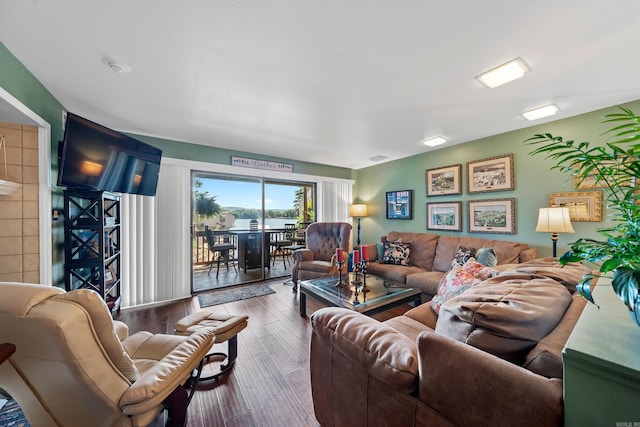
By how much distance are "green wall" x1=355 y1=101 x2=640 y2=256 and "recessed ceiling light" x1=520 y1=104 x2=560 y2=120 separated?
1.03 ft

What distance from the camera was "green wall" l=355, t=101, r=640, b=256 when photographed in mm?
2553

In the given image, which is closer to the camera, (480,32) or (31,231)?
(480,32)

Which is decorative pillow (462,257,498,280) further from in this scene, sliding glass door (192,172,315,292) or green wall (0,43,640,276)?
sliding glass door (192,172,315,292)

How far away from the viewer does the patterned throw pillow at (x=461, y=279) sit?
1590 millimetres

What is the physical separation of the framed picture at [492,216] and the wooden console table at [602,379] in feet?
9.54

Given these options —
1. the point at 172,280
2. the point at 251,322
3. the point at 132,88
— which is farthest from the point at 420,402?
the point at 172,280

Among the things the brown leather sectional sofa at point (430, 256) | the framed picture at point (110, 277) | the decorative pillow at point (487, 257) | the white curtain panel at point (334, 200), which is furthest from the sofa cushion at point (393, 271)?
the framed picture at point (110, 277)

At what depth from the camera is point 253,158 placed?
407 cm

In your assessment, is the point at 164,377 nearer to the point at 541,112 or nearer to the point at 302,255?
the point at 302,255

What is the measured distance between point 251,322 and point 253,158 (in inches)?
105

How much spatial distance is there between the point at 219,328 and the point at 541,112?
3.76 m

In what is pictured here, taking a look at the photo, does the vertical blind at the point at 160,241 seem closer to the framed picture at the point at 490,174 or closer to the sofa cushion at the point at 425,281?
the sofa cushion at the point at 425,281

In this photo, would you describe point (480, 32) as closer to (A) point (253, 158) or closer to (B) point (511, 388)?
(B) point (511, 388)

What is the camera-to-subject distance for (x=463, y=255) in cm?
306
